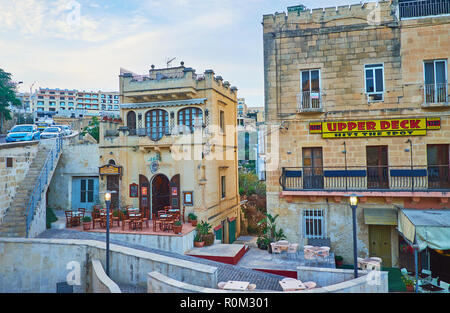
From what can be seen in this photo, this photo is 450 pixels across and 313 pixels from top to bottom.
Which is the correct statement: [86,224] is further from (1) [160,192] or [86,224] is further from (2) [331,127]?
(2) [331,127]

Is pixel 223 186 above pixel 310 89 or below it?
below

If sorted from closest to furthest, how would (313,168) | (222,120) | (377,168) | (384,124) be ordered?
(384,124) < (377,168) < (313,168) < (222,120)

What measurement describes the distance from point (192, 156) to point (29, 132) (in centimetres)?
1822

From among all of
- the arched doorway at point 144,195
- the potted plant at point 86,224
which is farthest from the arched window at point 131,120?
the potted plant at point 86,224

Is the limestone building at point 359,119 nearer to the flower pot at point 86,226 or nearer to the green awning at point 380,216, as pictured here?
the green awning at point 380,216

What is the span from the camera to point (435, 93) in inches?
590

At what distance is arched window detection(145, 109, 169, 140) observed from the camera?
2059cm

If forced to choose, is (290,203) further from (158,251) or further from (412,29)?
(412,29)

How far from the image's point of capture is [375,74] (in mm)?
15727

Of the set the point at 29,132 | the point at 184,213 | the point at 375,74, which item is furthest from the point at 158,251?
the point at 29,132

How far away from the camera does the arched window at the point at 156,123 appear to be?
811 inches

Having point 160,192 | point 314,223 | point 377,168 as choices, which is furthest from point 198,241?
point 377,168

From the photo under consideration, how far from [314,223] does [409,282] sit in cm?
447

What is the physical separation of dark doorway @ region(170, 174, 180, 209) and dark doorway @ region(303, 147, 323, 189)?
7131 mm
